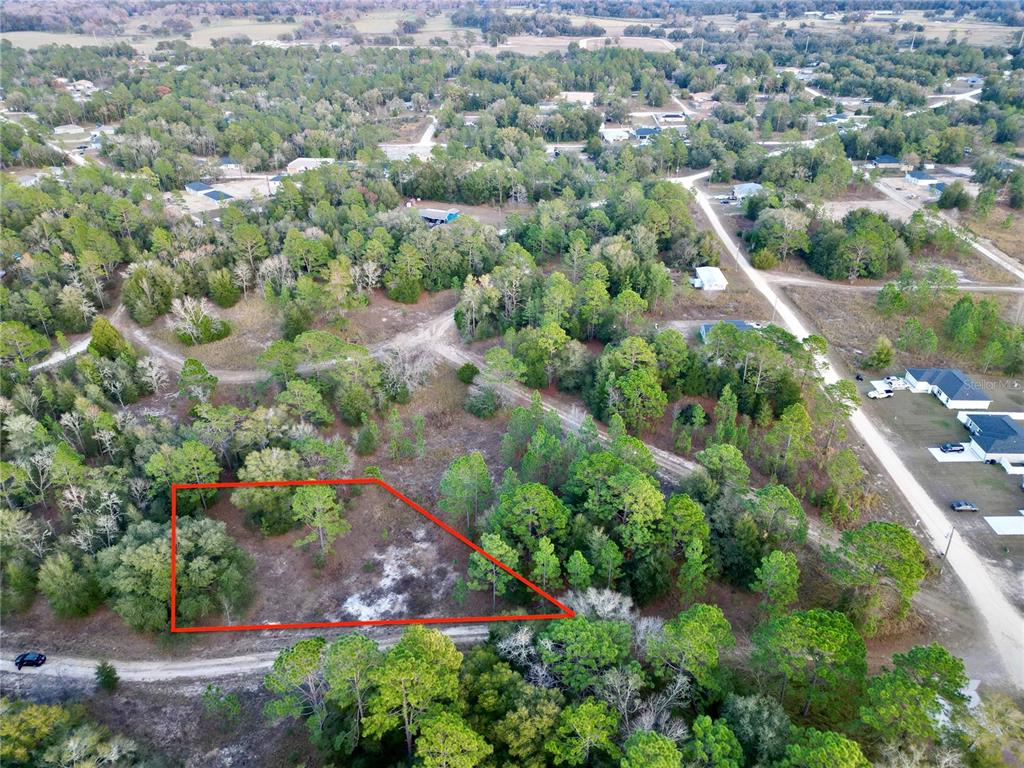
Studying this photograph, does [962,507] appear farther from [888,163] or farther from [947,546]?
[888,163]

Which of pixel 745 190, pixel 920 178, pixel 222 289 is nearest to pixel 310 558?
pixel 222 289

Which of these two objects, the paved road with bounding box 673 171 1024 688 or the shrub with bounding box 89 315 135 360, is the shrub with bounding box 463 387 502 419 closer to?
the paved road with bounding box 673 171 1024 688

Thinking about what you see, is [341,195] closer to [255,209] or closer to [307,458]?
[255,209]

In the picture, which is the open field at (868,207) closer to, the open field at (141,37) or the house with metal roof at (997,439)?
the house with metal roof at (997,439)

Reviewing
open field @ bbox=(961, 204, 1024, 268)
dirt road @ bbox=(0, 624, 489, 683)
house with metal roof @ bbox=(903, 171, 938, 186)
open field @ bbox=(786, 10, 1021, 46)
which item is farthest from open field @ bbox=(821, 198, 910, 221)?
open field @ bbox=(786, 10, 1021, 46)

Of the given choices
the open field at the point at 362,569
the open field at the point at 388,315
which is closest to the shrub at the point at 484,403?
the open field at the point at 362,569

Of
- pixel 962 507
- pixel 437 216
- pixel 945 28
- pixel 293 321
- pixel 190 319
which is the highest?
pixel 945 28

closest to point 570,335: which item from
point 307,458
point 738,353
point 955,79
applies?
point 738,353
